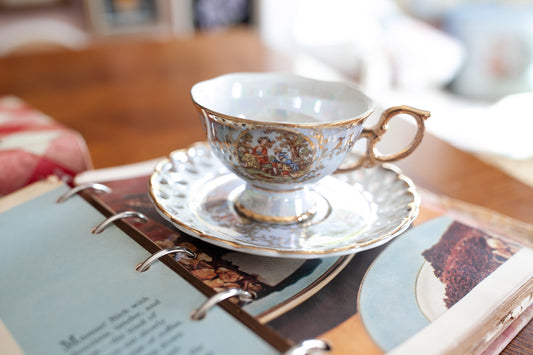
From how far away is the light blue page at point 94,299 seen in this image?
0.26m

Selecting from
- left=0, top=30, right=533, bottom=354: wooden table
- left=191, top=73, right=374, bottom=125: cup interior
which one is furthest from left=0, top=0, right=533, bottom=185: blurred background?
left=191, top=73, right=374, bottom=125: cup interior

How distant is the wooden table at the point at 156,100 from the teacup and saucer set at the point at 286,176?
135 mm

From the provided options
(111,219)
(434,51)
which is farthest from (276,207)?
(434,51)

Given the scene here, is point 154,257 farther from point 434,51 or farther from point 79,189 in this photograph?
point 434,51

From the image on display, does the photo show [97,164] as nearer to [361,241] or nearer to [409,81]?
[361,241]

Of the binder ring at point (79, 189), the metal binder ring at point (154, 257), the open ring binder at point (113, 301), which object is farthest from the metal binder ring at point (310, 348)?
the binder ring at point (79, 189)

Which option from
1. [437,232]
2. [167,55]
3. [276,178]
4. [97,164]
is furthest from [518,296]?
[167,55]

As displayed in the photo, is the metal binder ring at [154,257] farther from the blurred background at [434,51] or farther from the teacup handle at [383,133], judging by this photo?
the blurred background at [434,51]

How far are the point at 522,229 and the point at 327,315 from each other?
272 mm

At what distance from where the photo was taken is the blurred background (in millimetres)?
1339

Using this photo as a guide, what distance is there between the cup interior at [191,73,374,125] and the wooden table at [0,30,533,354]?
18cm

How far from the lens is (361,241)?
344 mm

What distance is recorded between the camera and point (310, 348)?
259 mm

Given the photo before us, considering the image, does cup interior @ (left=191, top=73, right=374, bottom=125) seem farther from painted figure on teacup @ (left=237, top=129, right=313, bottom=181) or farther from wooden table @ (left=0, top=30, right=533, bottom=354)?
wooden table @ (left=0, top=30, right=533, bottom=354)
